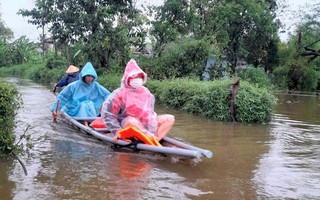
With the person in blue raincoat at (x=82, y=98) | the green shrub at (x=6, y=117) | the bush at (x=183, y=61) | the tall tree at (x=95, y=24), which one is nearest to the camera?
the green shrub at (x=6, y=117)

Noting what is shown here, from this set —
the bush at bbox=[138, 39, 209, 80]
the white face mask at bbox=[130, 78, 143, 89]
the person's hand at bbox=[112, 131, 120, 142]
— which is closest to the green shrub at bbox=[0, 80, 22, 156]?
the person's hand at bbox=[112, 131, 120, 142]

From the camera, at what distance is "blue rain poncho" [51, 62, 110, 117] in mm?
8594

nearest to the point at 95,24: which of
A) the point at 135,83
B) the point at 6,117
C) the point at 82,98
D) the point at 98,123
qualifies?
the point at 82,98

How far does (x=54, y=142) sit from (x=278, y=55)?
31671 mm

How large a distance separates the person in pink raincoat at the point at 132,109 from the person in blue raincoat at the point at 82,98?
6.90 ft

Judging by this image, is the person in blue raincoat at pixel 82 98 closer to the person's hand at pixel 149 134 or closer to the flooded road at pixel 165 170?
the flooded road at pixel 165 170

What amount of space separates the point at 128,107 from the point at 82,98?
2601 mm

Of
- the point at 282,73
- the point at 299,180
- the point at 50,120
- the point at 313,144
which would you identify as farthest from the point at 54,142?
the point at 282,73

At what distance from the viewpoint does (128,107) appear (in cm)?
648

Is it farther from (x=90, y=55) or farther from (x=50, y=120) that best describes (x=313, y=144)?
(x=90, y=55)

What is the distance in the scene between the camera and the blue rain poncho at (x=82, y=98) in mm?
8594

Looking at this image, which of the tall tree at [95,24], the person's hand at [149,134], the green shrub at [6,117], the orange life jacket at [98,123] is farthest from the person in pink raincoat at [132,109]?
the tall tree at [95,24]

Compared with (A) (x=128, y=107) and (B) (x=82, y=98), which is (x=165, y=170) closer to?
(A) (x=128, y=107)

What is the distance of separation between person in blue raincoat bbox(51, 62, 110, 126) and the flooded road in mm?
A: 645
